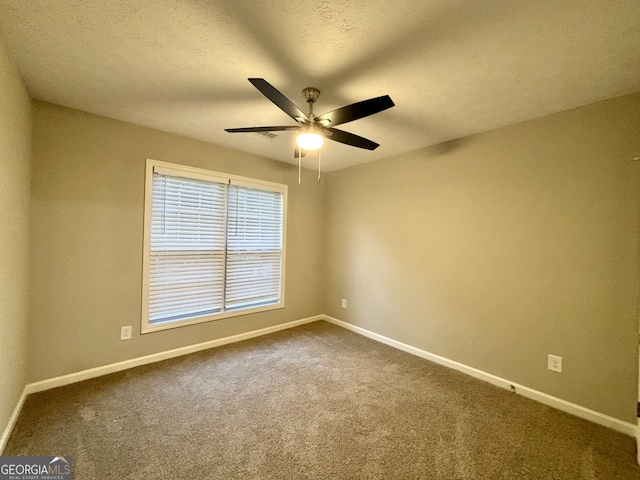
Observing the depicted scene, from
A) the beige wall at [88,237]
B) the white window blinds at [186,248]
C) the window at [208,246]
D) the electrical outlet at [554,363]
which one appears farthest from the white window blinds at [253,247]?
the electrical outlet at [554,363]

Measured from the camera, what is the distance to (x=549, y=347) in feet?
6.95

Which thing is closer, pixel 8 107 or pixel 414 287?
pixel 8 107

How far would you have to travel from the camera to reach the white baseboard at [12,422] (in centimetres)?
152

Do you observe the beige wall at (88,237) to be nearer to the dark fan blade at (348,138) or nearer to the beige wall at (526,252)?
the dark fan blade at (348,138)

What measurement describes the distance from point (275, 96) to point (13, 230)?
190 cm

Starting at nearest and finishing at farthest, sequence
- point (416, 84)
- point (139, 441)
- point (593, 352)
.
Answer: point (139, 441) → point (416, 84) → point (593, 352)

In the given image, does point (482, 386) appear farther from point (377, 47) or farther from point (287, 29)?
point (287, 29)

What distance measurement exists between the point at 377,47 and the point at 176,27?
1086mm

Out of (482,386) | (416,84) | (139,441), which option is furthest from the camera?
(482,386)

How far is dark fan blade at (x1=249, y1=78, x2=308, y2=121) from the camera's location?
4.44 ft

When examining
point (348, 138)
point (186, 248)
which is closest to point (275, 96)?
point (348, 138)

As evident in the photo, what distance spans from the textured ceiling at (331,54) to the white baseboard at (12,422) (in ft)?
7.50

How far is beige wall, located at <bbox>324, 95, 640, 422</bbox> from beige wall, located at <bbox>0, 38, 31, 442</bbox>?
3.26m

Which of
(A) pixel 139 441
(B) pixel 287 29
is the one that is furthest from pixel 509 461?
(B) pixel 287 29
